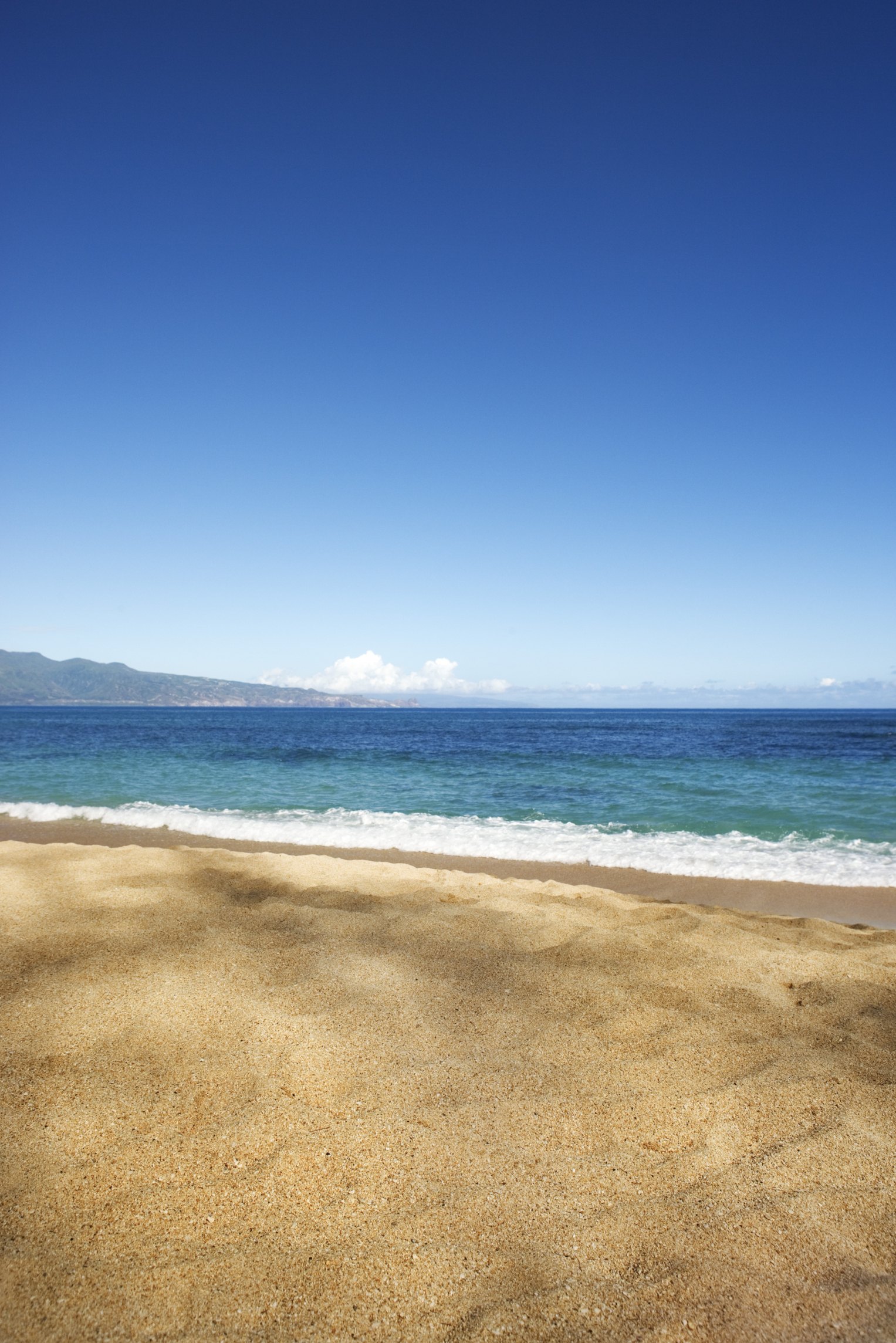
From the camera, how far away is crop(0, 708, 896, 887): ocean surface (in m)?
11.2

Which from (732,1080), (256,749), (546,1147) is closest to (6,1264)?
(546,1147)

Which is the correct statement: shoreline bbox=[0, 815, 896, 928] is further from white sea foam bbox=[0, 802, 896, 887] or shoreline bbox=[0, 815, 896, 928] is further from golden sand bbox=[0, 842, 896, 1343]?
golden sand bbox=[0, 842, 896, 1343]

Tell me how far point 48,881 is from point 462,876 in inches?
171

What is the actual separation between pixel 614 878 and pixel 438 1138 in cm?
739

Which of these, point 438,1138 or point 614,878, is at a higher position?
point 438,1138

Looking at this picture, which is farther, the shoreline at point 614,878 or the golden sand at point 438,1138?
the shoreline at point 614,878

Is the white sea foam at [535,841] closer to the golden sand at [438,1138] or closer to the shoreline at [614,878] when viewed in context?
the shoreline at [614,878]

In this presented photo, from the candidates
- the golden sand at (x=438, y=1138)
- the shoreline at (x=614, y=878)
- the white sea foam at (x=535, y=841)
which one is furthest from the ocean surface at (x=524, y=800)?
the golden sand at (x=438, y=1138)

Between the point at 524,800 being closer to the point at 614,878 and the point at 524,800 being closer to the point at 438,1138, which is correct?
the point at 614,878

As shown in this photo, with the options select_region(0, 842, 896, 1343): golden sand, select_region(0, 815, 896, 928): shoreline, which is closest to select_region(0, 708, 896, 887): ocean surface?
select_region(0, 815, 896, 928): shoreline

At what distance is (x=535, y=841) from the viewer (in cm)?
1173

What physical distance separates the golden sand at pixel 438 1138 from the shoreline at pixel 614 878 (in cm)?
322

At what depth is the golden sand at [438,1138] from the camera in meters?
2.09

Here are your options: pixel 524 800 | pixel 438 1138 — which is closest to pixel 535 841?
pixel 524 800
